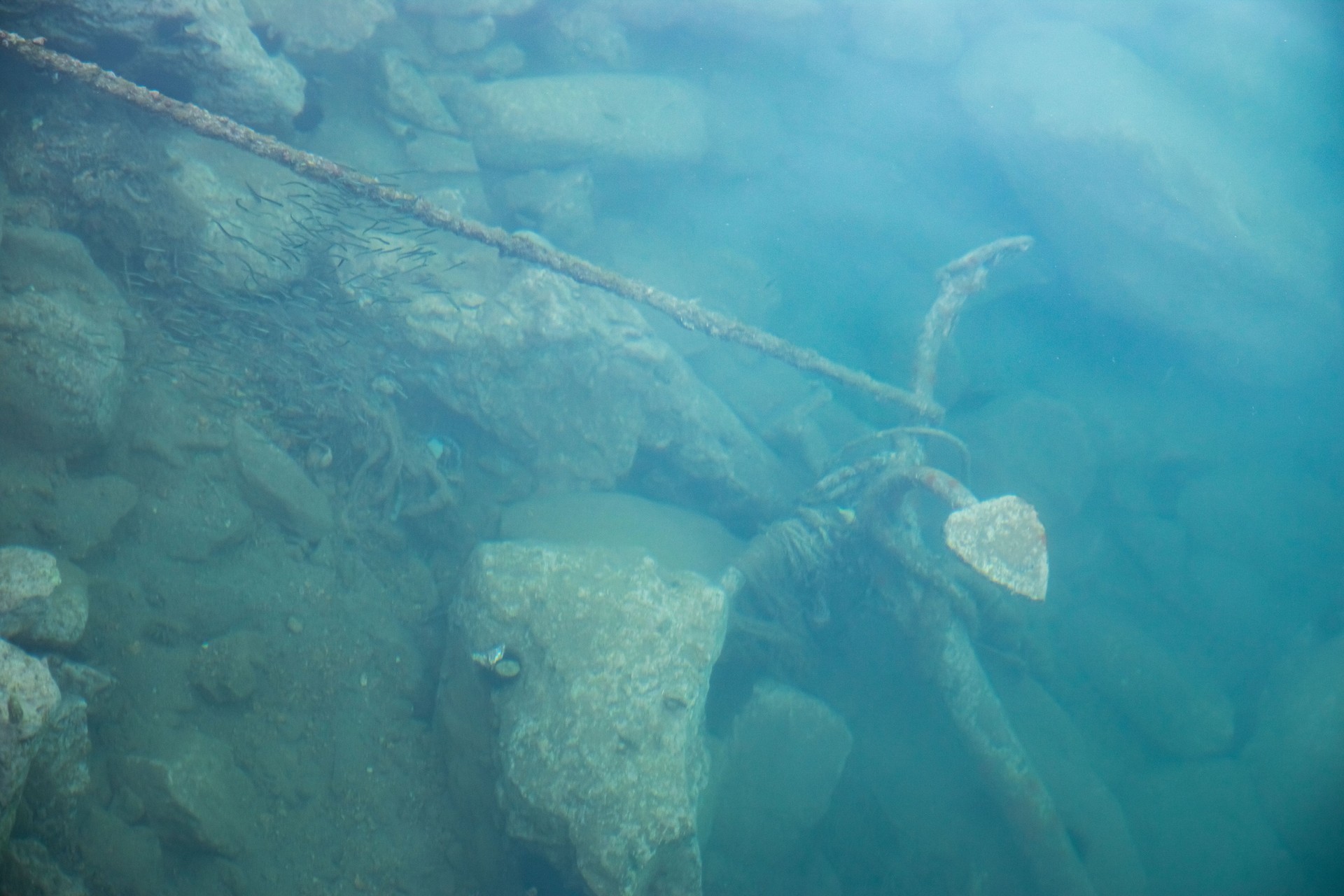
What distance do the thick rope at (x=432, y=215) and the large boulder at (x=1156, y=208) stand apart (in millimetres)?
3919

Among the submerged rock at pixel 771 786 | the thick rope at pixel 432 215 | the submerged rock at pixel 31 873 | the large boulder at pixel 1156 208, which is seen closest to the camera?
the submerged rock at pixel 31 873

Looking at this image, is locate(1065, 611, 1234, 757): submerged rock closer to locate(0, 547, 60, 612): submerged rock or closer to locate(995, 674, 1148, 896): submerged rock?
locate(995, 674, 1148, 896): submerged rock

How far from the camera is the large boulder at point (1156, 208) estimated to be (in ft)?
23.8

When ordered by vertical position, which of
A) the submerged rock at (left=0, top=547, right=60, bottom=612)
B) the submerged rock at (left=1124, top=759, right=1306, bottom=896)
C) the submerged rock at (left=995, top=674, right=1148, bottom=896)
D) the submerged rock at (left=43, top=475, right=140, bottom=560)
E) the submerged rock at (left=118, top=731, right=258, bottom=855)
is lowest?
the submerged rock at (left=1124, top=759, right=1306, bottom=896)

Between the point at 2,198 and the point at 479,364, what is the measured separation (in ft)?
Answer: 10.3

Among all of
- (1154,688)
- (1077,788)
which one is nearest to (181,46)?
(1077,788)

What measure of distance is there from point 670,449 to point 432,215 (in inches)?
105

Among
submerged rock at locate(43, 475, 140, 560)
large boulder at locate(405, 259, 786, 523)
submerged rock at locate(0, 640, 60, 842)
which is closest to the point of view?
submerged rock at locate(0, 640, 60, 842)

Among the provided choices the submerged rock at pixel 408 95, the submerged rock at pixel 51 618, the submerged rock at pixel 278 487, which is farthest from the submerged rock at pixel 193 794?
the submerged rock at pixel 408 95

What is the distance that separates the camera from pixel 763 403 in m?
7.28

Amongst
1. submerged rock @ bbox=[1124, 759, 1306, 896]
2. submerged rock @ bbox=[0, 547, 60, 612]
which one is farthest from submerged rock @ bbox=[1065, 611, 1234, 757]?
submerged rock @ bbox=[0, 547, 60, 612]

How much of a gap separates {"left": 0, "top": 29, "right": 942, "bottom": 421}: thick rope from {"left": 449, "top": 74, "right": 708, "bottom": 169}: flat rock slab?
2.37 metres

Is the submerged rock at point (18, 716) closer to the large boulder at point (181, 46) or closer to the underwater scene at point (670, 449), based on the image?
the underwater scene at point (670, 449)

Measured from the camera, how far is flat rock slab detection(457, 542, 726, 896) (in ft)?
10.4
